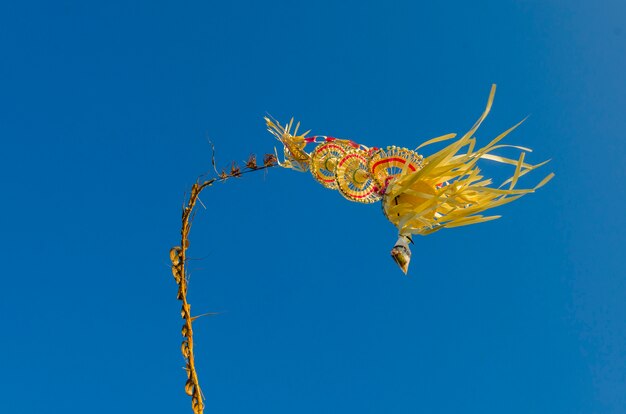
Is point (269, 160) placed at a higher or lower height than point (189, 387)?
higher

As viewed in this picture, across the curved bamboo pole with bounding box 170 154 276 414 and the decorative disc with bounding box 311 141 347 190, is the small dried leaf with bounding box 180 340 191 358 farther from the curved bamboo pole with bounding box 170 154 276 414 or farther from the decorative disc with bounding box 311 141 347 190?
the decorative disc with bounding box 311 141 347 190

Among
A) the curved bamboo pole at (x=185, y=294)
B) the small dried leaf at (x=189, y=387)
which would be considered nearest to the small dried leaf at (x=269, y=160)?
the curved bamboo pole at (x=185, y=294)

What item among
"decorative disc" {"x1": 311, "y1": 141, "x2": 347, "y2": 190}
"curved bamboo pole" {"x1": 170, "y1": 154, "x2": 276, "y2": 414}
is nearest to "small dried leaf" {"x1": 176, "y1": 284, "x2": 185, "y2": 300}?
"curved bamboo pole" {"x1": 170, "y1": 154, "x2": 276, "y2": 414}

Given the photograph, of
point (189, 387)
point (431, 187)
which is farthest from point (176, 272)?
point (431, 187)

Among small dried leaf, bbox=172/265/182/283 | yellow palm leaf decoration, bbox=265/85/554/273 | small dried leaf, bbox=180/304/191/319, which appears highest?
yellow palm leaf decoration, bbox=265/85/554/273

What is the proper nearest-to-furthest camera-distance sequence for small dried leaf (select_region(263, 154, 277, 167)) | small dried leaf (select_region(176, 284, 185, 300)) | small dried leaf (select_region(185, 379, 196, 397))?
small dried leaf (select_region(185, 379, 196, 397)) < small dried leaf (select_region(176, 284, 185, 300)) < small dried leaf (select_region(263, 154, 277, 167))

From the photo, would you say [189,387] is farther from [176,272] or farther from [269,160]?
[269,160]

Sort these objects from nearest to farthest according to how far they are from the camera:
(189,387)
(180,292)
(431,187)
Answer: (189,387) < (180,292) < (431,187)

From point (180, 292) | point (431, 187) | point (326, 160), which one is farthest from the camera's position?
point (326, 160)
